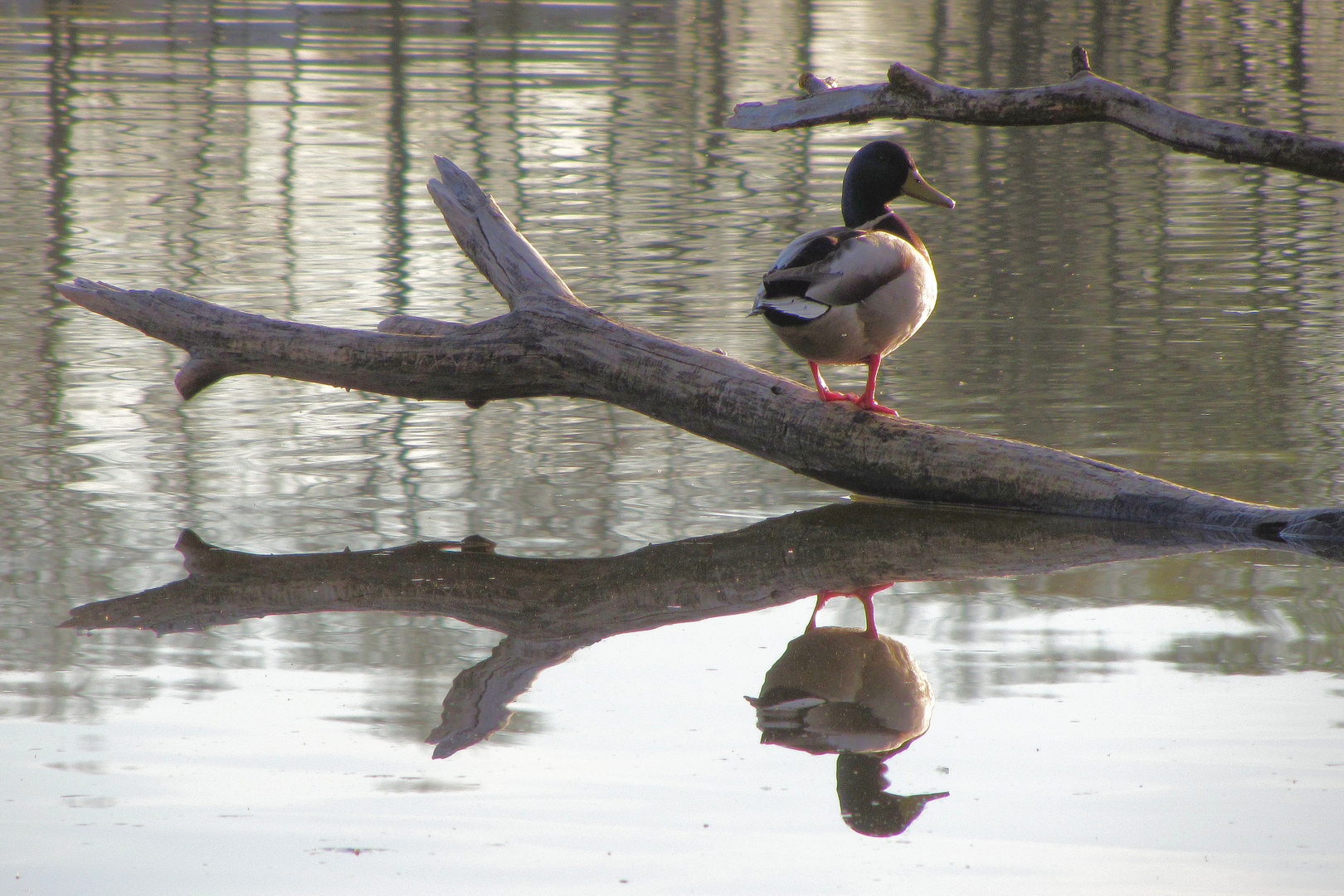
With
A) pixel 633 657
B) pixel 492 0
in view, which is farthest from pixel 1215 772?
pixel 492 0

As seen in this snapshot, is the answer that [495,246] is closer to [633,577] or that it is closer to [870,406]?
[870,406]

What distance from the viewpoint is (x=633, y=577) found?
5.09 meters

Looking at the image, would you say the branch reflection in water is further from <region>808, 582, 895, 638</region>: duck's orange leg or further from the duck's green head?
the duck's green head

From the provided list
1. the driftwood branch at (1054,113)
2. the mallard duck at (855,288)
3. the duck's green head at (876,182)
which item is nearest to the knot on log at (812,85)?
the driftwood branch at (1054,113)

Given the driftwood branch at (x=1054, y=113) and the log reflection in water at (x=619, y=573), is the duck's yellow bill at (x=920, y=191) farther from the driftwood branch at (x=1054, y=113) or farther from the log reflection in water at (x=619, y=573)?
the log reflection in water at (x=619, y=573)

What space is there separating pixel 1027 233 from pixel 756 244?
6.71 ft

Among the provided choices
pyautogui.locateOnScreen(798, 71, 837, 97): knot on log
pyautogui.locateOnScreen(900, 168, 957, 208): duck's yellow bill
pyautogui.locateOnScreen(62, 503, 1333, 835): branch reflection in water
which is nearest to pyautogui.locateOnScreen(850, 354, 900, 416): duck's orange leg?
pyautogui.locateOnScreen(62, 503, 1333, 835): branch reflection in water

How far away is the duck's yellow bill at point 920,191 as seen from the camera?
605 centimetres

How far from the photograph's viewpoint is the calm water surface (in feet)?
10.8

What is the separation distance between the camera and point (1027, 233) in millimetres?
11867

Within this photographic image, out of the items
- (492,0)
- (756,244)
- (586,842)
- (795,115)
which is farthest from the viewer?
(492,0)

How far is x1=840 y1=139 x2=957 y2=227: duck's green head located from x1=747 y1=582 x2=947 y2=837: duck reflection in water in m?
1.96

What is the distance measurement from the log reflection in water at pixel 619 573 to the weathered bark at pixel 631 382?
0.38 ft

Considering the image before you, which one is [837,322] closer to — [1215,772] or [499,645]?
[499,645]
